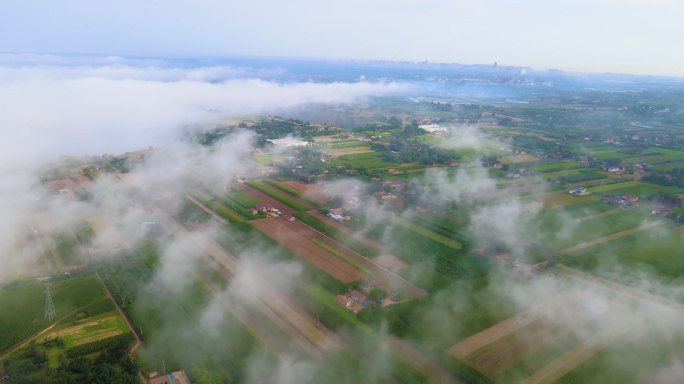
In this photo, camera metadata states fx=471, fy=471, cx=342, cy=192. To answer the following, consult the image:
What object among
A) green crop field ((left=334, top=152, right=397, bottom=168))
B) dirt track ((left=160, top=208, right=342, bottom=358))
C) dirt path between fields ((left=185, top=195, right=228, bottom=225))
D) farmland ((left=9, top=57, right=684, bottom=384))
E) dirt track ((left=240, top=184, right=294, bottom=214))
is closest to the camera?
farmland ((left=9, top=57, right=684, bottom=384))

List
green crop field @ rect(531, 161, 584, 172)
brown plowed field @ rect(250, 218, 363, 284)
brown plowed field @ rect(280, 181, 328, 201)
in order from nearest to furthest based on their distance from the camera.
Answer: brown plowed field @ rect(250, 218, 363, 284) < brown plowed field @ rect(280, 181, 328, 201) < green crop field @ rect(531, 161, 584, 172)

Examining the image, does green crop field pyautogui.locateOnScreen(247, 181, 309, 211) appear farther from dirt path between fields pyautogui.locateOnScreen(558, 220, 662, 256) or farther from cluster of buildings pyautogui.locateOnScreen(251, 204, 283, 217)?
dirt path between fields pyautogui.locateOnScreen(558, 220, 662, 256)

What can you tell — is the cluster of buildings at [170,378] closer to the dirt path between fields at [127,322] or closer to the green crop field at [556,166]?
the dirt path between fields at [127,322]

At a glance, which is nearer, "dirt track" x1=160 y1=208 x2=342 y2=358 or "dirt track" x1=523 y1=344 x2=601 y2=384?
"dirt track" x1=523 y1=344 x2=601 y2=384

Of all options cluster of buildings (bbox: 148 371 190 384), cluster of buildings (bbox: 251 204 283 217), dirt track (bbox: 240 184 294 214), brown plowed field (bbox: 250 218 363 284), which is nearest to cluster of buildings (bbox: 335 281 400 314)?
brown plowed field (bbox: 250 218 363 284)

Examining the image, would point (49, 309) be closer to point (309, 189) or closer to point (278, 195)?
point (278, 195)

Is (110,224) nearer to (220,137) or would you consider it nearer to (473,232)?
(473,232)

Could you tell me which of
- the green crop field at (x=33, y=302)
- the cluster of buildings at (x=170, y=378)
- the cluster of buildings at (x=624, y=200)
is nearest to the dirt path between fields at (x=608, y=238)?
the cluster of buildings at (x=624, y=200)

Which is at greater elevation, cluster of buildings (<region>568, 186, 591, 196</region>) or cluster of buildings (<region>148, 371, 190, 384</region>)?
cluster of buildings (<region>568, 186, 591, 196</region>)

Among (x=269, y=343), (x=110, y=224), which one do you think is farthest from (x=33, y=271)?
(x=269, y=343)
